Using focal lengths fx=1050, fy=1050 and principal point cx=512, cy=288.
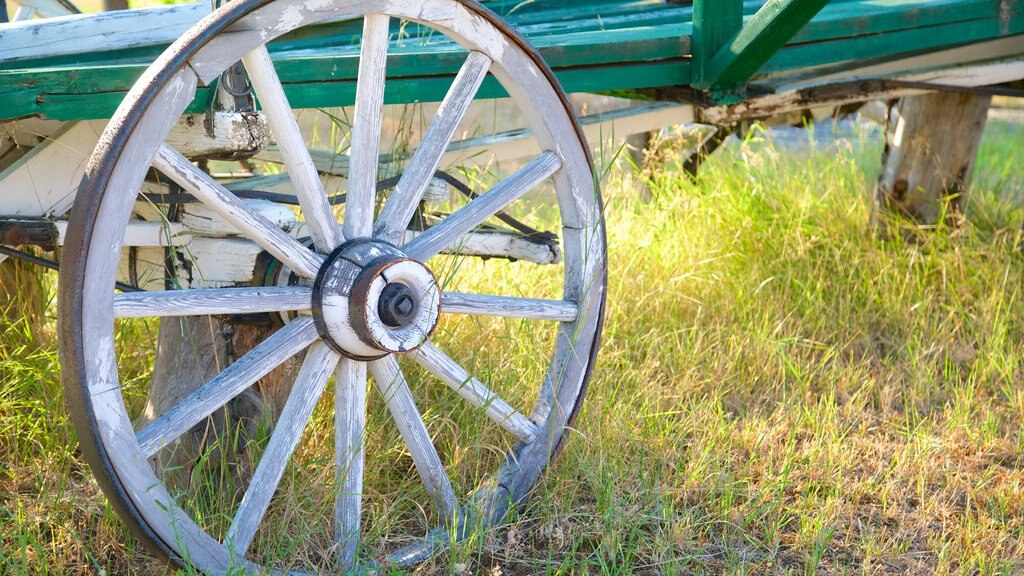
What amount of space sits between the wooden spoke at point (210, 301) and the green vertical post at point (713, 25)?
1.37 m

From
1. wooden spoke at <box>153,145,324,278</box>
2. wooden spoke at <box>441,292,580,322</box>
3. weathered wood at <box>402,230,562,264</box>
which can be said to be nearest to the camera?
wooden spoke at <box>153,145,324,278</box>

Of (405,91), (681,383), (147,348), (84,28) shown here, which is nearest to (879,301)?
(681,383)

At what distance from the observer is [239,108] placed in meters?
1.99

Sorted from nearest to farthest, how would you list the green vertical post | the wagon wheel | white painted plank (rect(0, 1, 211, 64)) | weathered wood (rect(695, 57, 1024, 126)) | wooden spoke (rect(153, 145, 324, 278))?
the wagon wheel < wooden spoke (rect(153, 145, 324, 278)) < white painted plank (rect(0, 1, 211, 64)) < the green vertical post < weathered wood (rect(695, 57, 1024, 126))

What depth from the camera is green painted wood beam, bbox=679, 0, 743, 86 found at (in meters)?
2.77

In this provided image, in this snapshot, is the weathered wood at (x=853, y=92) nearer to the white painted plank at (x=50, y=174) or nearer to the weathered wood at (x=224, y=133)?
the weathered wood at (x=224, y=133)

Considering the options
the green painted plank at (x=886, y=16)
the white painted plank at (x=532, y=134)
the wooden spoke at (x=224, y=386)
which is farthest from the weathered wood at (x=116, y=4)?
the wooden spoke at (x=224, y=386)

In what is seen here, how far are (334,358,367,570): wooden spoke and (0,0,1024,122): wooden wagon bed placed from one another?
60 centimetres

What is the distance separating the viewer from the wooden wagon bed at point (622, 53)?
84.8 inches

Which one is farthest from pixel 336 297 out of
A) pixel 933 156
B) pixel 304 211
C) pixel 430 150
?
pixel 933 156

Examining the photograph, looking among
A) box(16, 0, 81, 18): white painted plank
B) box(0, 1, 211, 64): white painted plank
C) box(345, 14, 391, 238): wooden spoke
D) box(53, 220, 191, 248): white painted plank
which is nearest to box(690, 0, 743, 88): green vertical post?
box(345, 14, 391, 238): wooden spoke

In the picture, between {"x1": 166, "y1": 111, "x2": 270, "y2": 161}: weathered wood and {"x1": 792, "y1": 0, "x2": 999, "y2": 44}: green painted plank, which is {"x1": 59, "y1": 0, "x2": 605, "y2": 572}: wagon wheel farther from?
{"x1": 792, "y1": 0, "x2": 999, "y2": 44}: green painted plank

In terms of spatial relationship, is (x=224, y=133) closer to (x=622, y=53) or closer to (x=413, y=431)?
(x=413, y=431)

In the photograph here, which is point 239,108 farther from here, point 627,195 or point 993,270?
point 993,270
